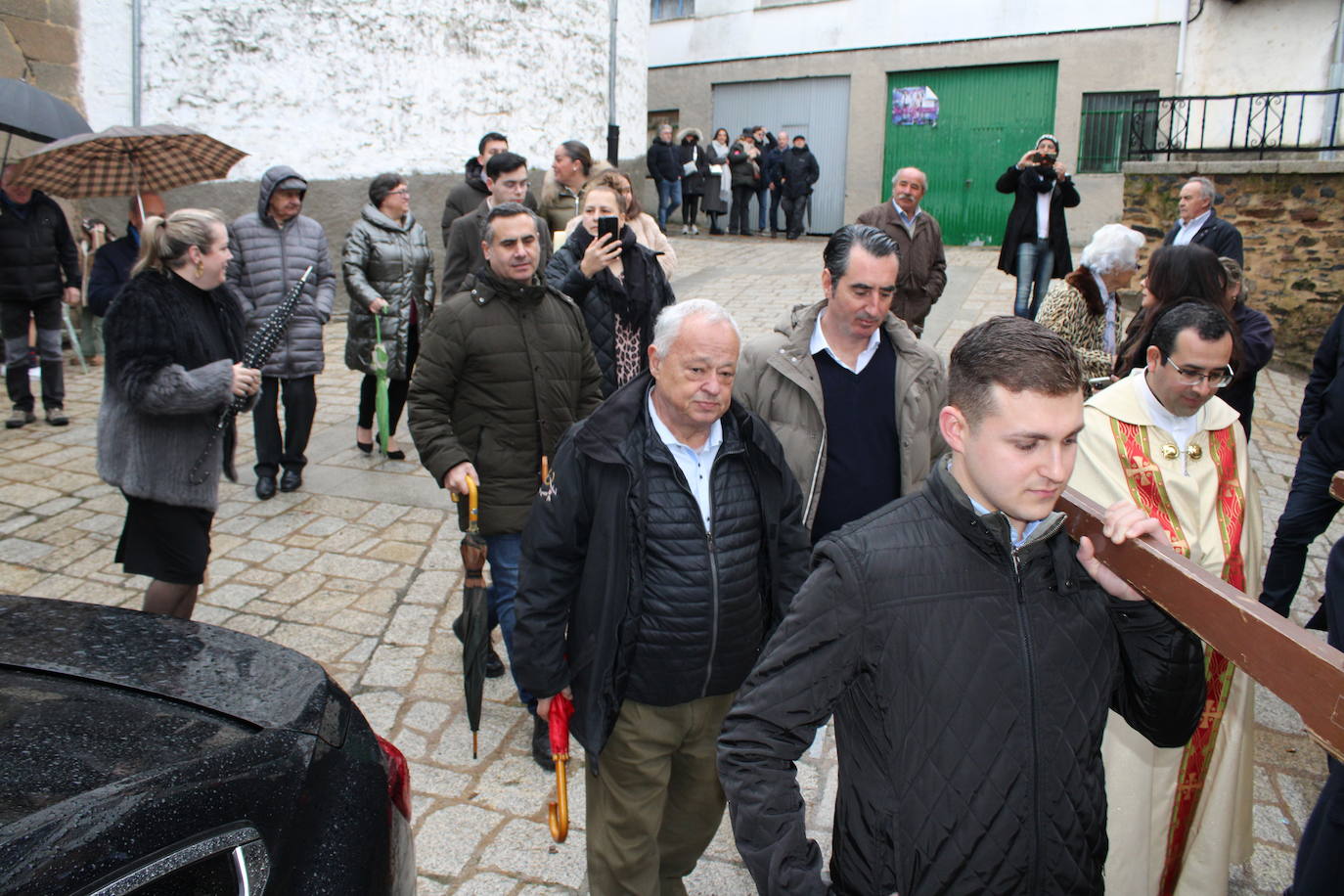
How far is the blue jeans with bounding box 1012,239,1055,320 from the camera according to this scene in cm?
1027

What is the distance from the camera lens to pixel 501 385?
4.15 meters

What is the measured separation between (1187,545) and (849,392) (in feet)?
3.96

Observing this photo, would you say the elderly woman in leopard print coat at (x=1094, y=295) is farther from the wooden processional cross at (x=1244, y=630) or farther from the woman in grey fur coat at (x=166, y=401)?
the woman in grey fur coat at (x=166, y=401)

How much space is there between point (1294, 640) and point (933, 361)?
2343mm

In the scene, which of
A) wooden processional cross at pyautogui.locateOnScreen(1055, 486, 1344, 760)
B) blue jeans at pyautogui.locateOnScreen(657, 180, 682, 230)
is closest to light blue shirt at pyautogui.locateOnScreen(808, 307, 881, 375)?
wooden processional cross at pyautogui.locateOnScreen(1055, 486, 1344, 760)

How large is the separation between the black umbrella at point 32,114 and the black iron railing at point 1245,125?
1153 cm

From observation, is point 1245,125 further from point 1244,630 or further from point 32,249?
point 1244,630

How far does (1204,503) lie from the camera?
324 centimetres

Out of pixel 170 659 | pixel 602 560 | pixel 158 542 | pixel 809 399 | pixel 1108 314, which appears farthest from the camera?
pixel 1108 314

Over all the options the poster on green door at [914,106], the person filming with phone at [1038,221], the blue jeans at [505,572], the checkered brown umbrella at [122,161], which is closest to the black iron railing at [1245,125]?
the person filming with phone at [1038,221]

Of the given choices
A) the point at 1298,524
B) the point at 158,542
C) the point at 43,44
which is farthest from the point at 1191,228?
the point at 43,44

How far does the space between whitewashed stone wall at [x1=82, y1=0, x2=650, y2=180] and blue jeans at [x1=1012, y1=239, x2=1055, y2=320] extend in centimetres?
688

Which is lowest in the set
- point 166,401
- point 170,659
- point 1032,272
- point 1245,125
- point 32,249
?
point 170,659

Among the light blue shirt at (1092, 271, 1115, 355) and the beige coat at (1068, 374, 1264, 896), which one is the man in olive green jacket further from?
the light blue shirt at (1092, 271, 1115, 355)
